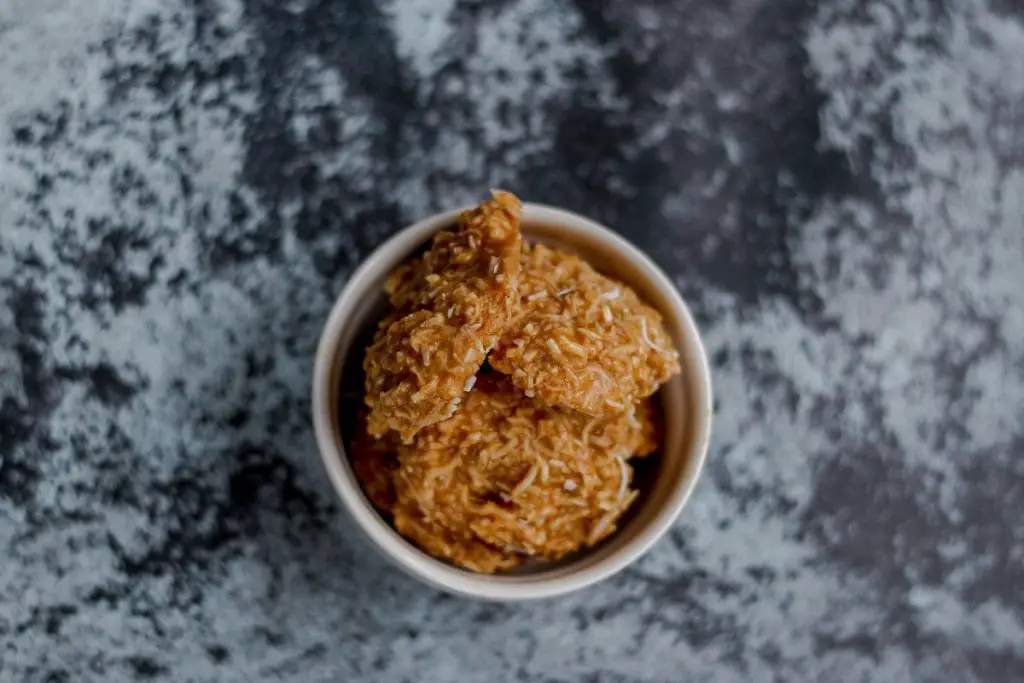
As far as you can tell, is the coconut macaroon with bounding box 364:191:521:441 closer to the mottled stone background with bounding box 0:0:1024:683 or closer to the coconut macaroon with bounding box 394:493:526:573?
the coconut macaroon with bounding box 394:493:526:573

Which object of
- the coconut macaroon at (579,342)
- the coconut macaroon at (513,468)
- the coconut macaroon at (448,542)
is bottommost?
the coconut macaroon at (448,542)

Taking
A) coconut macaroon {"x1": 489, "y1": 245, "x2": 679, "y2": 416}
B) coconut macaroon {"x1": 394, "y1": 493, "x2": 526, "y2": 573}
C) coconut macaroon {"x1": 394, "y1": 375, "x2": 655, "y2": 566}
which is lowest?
coconut macaroon {"x1": 394, "y1": 493, "x2": 526, "y2": 573}

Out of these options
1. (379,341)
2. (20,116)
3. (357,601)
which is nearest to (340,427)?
(379,341)

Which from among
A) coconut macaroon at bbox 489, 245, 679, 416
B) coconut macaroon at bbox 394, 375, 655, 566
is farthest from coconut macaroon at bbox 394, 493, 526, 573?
coconut macaroon at bbox 489, 245, 679, 416

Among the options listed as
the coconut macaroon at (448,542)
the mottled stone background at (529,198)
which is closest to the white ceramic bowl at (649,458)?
the coconut macaroon at (448,542)

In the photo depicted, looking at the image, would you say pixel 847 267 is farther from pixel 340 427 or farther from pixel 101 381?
pixel 101 381

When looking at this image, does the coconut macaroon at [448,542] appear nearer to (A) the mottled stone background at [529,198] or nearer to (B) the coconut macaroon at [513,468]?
(B) the coconut macaroon at [513,468]
